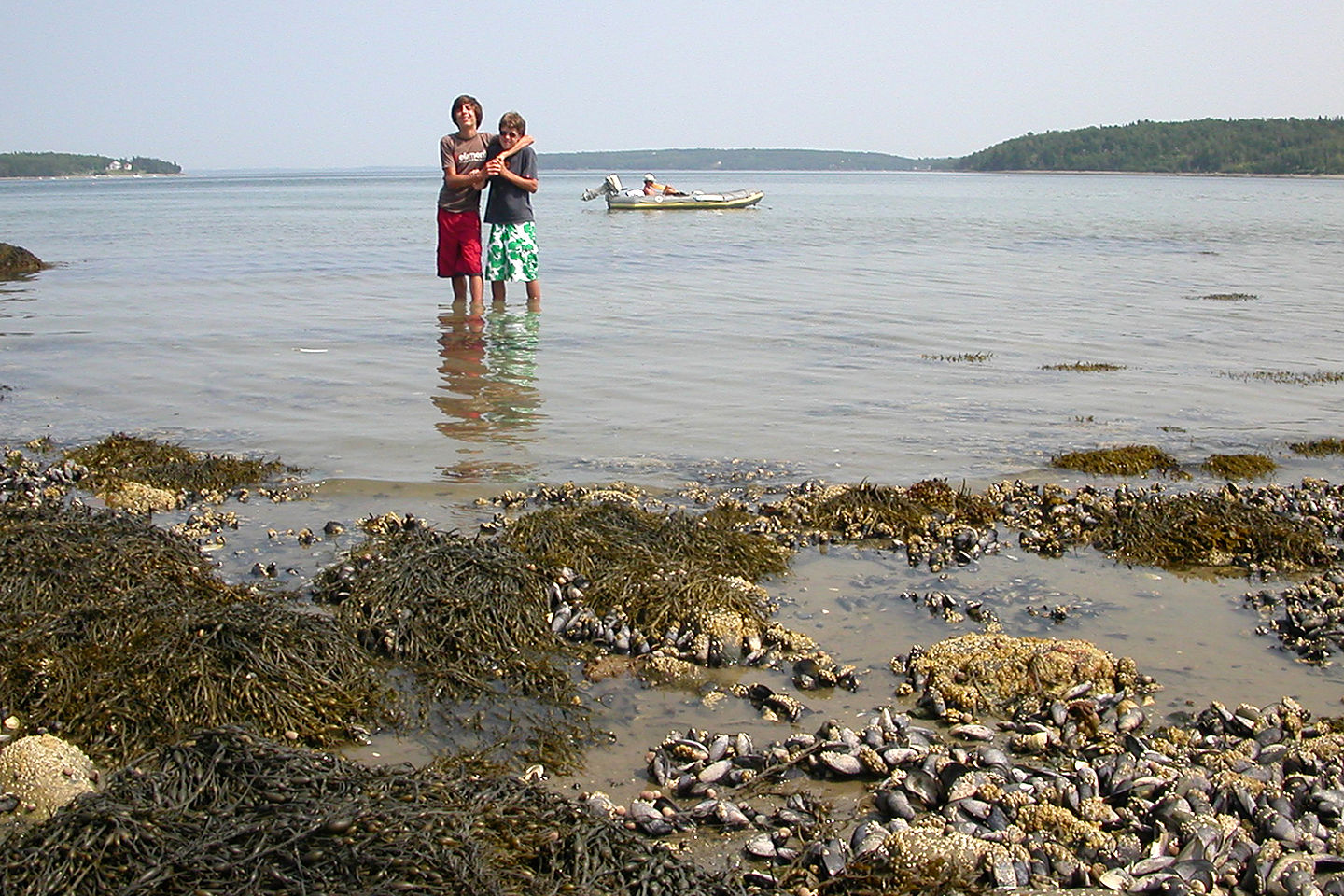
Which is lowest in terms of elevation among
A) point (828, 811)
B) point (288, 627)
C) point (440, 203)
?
point (828, 811)

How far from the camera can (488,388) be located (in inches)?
420

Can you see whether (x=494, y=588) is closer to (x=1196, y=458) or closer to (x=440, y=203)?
(x=1196, y=458)

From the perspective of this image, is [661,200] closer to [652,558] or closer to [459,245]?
[459,245]

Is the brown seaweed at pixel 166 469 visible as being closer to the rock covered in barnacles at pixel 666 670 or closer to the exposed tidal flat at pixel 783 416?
the exposed tidal flat at pixel 783 416

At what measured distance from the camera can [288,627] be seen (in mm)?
4633

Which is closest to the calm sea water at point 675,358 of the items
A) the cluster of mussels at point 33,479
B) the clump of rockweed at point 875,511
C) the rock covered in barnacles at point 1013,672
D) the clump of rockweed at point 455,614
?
the clump of rockweed at point 875,511

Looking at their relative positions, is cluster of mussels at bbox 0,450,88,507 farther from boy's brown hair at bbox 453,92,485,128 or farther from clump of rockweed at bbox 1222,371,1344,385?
clump of rockweed at bbox 1222,371,1344,385

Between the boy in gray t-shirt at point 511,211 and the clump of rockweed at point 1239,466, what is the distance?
7407 millimetres

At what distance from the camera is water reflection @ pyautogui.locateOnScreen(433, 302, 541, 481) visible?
828 centimetres

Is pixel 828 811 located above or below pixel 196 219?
below

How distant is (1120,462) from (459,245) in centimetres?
826

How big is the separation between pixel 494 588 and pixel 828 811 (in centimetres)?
217

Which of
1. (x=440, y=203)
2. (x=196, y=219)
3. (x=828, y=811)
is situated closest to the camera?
(x=828, y=811)

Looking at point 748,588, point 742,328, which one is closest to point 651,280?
point 742,328
